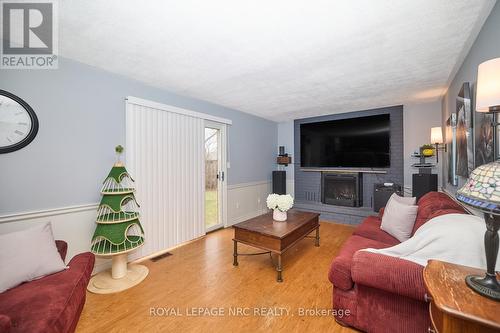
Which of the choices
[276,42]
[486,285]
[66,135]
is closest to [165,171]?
[66,135]

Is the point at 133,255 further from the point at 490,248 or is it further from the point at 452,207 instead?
the point at 452,207

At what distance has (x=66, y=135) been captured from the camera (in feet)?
7.60

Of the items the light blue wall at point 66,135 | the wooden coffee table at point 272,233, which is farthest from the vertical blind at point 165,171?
the wooden coffee table at point 272,233

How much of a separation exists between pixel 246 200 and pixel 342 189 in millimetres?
2158

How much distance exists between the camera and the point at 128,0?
1459mm

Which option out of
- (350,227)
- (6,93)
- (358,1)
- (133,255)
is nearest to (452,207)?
(358,1)

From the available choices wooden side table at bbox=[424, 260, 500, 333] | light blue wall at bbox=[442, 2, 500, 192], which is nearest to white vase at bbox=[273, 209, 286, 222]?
wooden side table at bbox=[424, 260, 500, 333]

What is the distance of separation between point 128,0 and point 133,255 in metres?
2.75

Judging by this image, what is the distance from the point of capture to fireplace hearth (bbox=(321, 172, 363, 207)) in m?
4.65

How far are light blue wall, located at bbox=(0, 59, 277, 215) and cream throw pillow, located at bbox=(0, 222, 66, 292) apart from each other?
69 centimetres

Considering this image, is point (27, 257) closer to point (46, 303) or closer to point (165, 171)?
point (46, 303)

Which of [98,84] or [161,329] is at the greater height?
[98,84]

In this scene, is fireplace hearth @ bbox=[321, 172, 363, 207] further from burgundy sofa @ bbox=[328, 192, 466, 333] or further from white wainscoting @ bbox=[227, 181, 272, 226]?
burgundy sofa @ bbox=[328, 192, 466, 333]

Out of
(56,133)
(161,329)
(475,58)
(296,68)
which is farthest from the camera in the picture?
(296,68)
